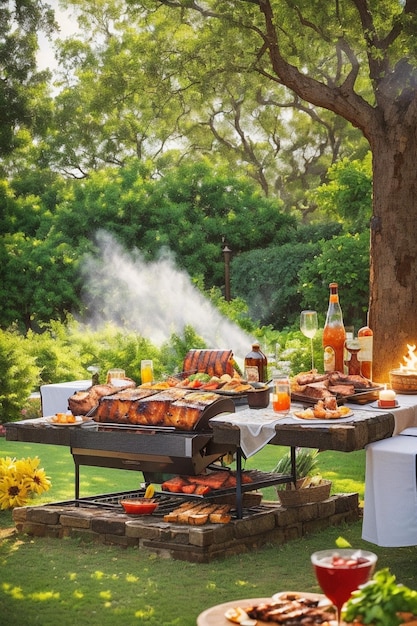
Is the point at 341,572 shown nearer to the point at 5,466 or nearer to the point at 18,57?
the point at 5,466

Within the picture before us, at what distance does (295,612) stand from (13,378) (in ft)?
32.1

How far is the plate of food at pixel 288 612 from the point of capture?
2.47m

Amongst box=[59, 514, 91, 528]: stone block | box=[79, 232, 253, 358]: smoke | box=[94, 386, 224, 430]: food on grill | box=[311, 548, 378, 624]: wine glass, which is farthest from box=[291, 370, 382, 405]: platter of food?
box=[79, 232, 253, 358]: smoke

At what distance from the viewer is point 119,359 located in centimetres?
1234

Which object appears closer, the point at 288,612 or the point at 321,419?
the point at 288,612

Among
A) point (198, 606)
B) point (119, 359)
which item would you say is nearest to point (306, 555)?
point (198, 606)

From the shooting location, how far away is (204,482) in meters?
6.47

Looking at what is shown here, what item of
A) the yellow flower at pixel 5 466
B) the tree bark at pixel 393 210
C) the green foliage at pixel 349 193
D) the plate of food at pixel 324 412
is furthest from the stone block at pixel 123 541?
the green foliage at pixel 349 193

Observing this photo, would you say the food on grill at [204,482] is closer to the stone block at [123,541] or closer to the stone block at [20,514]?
the stone block at [123,541]

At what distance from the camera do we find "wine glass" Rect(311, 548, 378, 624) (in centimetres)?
228

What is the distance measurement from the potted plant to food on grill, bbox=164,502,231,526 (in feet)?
1.52

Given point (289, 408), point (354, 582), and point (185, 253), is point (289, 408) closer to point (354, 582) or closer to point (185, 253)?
point (354, 582)

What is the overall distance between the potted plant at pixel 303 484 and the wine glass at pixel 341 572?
425 cm

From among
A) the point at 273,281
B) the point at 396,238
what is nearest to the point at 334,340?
the point at 396,238
